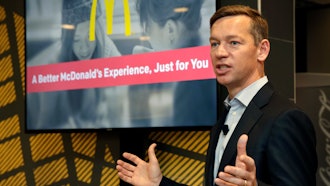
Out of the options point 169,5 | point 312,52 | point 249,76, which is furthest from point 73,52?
point 312,52

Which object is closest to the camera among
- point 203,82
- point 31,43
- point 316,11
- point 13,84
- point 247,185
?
point 247,185

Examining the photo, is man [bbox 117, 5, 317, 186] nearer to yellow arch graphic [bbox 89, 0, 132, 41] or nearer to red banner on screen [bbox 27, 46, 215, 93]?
red banner on screen [bbox 27, 46, 215, 93]

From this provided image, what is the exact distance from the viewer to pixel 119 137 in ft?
13.1

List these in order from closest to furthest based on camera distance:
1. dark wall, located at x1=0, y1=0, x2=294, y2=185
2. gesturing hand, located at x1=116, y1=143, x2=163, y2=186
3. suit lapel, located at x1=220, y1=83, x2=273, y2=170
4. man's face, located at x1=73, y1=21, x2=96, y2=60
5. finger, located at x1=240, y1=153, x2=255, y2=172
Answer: finger, located at x1=240, y1=153, x2=255, y2=172, suit lapel, located at x1=220, y1=83, x2=273, y2=170, gesturing hand, located at x1=116, y1=143, x2=163, y2=186, dark wall, located at x1=0, y1=0, x2=294, y2=185, man's face, located at x1=73, y1=21, x2=96, y2=60

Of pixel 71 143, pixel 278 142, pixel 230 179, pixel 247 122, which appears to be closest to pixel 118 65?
pixel 71 143

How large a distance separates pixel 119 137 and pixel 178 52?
2.89 ft

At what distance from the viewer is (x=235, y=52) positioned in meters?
1.91

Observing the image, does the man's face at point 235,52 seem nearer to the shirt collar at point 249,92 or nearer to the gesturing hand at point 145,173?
the shirt collar at point 249,92

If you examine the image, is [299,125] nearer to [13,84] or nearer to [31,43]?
[31,43]

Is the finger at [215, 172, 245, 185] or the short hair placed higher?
the short hair

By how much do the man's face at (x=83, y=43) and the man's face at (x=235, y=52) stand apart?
6.82ft

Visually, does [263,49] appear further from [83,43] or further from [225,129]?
[83,43]

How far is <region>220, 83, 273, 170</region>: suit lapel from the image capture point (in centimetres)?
181

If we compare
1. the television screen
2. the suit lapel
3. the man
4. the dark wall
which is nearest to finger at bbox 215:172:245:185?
the man
